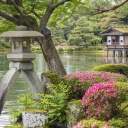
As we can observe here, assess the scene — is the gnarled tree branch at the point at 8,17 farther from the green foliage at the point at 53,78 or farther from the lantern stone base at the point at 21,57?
the green foliage at the point at 53,78

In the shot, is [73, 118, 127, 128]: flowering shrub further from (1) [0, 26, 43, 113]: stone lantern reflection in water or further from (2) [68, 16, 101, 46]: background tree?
(2) [68, 16, 101, 46]: background tree

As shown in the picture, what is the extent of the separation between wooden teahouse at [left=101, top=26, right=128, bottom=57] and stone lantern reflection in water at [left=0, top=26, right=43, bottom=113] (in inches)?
1490

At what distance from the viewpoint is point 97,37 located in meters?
55.1

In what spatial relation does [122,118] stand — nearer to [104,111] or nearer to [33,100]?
[104,111]

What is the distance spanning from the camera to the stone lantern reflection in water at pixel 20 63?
298 inches

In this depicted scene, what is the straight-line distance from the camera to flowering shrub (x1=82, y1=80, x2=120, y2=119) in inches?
225

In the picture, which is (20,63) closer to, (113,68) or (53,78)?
(53,78)

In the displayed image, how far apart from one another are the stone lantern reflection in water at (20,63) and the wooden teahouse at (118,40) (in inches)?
1490

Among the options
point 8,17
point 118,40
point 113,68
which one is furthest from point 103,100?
point 118,40

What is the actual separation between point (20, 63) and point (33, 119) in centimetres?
152

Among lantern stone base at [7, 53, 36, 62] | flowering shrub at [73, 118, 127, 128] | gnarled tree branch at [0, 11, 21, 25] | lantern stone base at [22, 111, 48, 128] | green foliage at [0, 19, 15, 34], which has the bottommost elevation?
lantern stone base at [22, 111, 48, 128]

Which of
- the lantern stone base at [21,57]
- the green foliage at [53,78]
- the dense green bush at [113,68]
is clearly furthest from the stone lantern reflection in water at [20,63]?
the dense green bush at [113,68]

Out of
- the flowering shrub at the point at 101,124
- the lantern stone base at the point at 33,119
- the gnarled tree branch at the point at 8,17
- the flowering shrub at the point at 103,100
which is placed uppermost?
the gnarled tree branch at the point at 8,17

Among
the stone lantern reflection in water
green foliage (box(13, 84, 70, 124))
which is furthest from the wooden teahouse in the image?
green foliage (box(13, 84, 70, 124))
